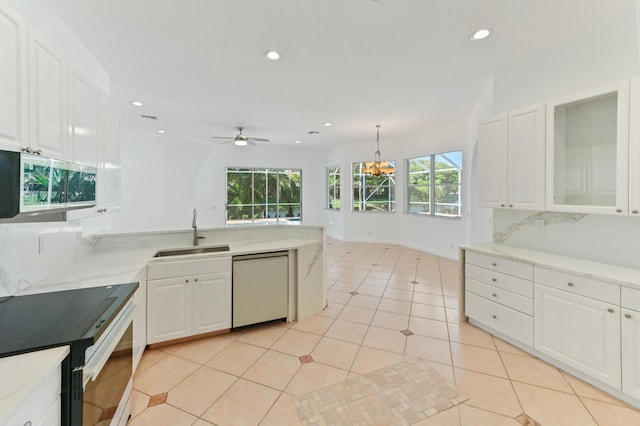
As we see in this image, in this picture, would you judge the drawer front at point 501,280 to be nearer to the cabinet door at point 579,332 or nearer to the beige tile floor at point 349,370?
the cabinet door at point 579,332

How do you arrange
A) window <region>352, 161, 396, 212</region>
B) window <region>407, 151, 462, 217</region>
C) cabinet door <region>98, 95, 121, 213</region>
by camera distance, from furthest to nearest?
1. window <region>352, 161, 396, 212</region>
2. window <region>407, 151, 462, 217</region>
3. cabinet door <region>98, 95, 121, 213</region>

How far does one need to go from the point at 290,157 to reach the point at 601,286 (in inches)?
304

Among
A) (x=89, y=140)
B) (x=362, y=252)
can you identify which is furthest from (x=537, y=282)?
(x=362, y=252)

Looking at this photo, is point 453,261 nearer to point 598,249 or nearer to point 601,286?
point 598,249

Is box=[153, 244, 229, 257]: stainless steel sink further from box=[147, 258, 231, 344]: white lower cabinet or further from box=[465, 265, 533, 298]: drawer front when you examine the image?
box=[465, 265, 533, 298]: drawer front

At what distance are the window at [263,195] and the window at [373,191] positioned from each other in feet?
6.65

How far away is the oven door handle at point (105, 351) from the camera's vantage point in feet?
3.65

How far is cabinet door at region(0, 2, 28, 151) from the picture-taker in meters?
1.16

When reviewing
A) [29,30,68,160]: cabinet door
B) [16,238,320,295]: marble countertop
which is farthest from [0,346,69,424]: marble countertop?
[29,30,68,160]: cabinet door

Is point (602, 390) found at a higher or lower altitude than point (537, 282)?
lower

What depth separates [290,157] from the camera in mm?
8680

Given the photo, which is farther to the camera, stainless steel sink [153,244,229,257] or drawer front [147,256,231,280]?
stainless steel sink [153,244,229,257]

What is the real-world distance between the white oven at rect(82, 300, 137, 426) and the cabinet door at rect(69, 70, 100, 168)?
41.9 inches

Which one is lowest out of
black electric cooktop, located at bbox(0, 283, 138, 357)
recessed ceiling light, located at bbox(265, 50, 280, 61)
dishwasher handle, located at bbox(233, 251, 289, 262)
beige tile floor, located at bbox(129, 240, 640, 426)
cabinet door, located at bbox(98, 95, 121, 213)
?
beige tile floor, located at bbox(129, 240, 640, 426)
